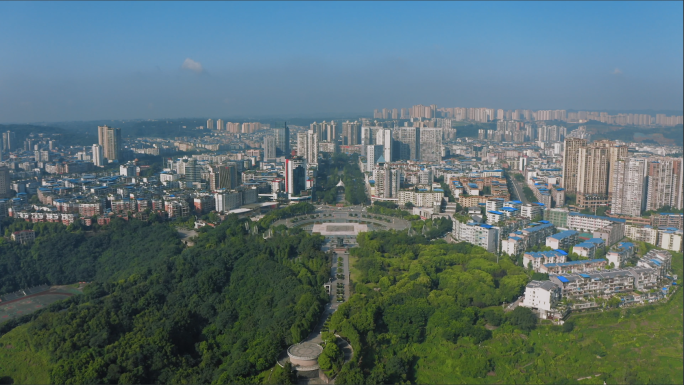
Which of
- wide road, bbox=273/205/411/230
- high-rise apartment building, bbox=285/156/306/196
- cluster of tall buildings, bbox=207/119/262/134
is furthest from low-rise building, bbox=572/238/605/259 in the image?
cluster of tall buildings, bbox=207/119/262/134

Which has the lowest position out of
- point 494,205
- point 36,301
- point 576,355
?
point 36,301

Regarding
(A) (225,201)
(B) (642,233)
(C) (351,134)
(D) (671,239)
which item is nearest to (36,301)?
(A) (225,201)

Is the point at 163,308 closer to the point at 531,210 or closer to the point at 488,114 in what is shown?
the point at 531,210

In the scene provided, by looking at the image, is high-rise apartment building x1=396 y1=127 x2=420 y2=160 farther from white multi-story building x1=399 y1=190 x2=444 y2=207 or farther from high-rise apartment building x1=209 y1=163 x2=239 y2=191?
high-rise apartment building x1=209 y1=163 x2=239 y2=191

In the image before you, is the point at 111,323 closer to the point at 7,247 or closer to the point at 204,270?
the point at 204,270

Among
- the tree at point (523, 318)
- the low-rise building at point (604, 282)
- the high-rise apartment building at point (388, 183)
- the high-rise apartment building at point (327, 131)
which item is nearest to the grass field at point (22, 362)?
the tree at point (523, 318)
